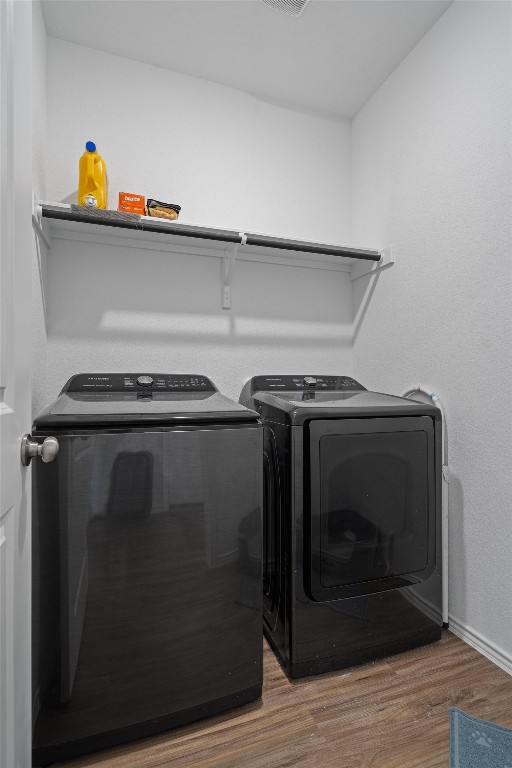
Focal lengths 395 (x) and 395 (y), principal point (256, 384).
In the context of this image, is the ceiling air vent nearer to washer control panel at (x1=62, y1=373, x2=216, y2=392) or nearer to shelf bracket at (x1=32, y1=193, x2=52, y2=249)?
shelf bracket at (x1=32, y1=193, x2=52, y2=249)

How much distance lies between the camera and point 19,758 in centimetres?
85

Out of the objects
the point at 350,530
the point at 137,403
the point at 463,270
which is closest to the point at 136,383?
the point at 137,403

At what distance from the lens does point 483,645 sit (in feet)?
5.26

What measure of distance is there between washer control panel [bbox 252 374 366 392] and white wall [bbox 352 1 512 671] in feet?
0.71

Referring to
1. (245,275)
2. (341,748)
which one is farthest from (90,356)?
(341,748)

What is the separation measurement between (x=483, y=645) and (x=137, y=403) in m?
1.68

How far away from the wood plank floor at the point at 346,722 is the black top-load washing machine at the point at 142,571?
0.06 metres

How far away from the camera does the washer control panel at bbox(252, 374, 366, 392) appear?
82.8 inches

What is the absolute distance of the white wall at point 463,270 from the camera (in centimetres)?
155

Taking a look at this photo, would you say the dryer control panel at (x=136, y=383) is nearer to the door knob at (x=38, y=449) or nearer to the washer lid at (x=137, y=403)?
the washer lid at (x=137, y=403)

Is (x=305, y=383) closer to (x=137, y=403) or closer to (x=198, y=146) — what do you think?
(x=137, y=403)

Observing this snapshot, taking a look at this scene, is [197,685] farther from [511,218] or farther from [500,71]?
[500,71]

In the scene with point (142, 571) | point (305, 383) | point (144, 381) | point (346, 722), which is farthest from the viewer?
point (305, 383)

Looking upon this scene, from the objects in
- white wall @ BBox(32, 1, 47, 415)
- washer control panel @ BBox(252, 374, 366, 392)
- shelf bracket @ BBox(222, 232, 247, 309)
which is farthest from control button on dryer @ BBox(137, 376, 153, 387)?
shelf bracket @ BBox(222, 232, 247, 309)
